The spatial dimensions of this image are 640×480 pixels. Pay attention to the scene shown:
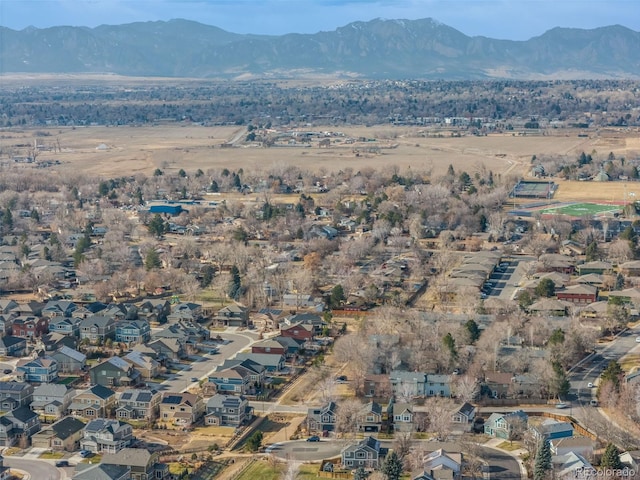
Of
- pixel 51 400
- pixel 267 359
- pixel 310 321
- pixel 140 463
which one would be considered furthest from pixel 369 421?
pixel 310 321

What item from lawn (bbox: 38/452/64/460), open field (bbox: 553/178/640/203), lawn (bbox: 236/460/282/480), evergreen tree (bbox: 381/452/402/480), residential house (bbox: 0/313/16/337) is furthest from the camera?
open field (bbox: 553/178/640/203)

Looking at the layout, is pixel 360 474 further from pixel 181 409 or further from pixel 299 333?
pixel 299 333

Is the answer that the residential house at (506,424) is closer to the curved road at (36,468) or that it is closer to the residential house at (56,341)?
the curved road at (36,468)

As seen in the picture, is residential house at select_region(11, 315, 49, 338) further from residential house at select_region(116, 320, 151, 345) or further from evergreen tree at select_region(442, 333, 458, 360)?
evergreen tree at select_region(442, 333, 458, 360)

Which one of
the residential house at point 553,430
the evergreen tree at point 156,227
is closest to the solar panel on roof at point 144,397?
the residential house at point 553,430

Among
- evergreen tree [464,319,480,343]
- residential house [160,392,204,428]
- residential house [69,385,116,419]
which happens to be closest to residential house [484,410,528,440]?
evergreen tree [464,319,480,343]

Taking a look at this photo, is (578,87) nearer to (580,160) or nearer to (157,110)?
(157,110)
